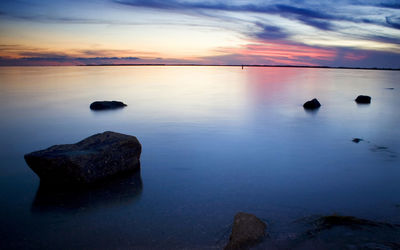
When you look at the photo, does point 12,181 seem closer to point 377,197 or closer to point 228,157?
point 228,157

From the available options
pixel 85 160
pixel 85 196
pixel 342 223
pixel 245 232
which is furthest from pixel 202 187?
pixel 342 223

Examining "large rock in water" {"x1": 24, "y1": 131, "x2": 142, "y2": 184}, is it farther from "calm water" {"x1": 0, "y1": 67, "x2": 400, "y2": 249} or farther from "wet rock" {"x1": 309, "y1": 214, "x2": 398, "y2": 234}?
"wet rock" {"x1": 309, "y1": 214, "x2": 398, "y2": 234}

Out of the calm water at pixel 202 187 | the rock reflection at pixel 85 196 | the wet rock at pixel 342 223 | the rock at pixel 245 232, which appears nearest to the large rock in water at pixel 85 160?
the rock reflection at pixel 85 196

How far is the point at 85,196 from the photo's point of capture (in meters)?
5.27

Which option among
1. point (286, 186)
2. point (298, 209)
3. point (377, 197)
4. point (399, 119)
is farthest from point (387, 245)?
point (399, 119)

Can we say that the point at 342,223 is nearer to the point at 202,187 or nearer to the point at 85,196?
the point at 202,187

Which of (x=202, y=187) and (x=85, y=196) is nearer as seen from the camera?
(x=85, y=196)

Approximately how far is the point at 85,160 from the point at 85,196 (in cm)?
69

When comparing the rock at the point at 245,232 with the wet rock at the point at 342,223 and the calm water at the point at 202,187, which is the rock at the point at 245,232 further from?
the wet rock at the point at 342,223

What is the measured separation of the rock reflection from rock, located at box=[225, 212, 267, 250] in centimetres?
211

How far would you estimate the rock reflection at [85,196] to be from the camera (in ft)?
16.2

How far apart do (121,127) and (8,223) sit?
25.1 feet

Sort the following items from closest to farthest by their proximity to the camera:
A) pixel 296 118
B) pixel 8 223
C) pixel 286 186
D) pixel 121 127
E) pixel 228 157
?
pixel 8 223
pixel 286 186
pixel 228 157
pixel 121 127
pixel 296 118

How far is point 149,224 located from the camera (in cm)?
441
